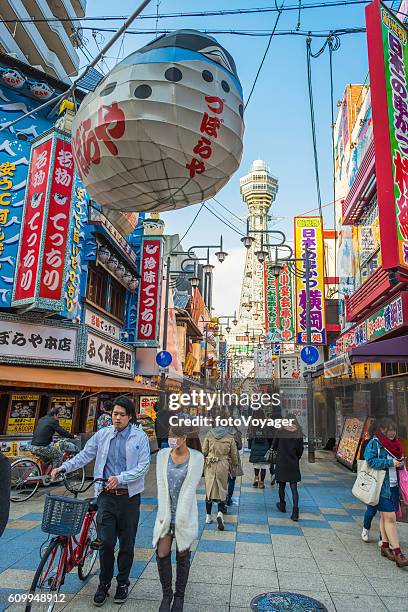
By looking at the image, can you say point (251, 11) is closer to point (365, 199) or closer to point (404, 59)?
point (404, 59)

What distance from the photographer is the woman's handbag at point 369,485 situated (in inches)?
239

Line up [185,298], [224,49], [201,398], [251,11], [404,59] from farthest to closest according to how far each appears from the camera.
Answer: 1. [185,298]
2. [201,398]
3. [404,59]
4. [251,11]
5. [224,49]

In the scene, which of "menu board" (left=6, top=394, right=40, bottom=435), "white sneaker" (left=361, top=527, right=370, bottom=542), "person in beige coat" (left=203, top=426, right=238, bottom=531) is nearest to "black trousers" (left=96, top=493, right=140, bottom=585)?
"person in beige coat" (left=203, top=426, right=238, bottom=531)

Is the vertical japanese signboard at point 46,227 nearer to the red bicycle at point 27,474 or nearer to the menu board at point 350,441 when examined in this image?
the red bicycle at point 27,474

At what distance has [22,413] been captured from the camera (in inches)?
440

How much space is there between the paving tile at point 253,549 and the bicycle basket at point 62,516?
3060mm

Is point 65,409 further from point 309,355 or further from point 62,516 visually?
point 62,516

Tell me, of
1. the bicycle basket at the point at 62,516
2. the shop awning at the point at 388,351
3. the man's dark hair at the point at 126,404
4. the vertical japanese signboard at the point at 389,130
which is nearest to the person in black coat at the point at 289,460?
the shop awning at the point at 388,351

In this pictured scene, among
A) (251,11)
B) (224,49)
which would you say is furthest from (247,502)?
(251,11)

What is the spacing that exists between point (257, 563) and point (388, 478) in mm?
2248

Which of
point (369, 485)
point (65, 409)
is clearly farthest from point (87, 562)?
point (65, 409)

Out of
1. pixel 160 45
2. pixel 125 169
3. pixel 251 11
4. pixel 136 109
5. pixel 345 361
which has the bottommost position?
pixel 345 361

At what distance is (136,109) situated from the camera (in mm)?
3543

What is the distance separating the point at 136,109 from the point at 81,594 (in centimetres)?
494
